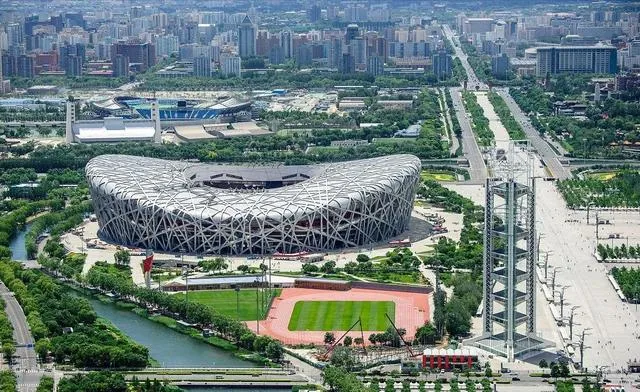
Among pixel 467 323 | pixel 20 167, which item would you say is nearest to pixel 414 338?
pixel 467 323

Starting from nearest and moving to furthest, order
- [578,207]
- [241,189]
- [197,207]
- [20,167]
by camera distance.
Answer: [197,207] → [241,189] → [578,207] → [20,167]

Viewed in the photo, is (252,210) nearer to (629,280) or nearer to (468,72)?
(629,280)

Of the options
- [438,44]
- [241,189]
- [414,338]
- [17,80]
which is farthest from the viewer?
[438,44]

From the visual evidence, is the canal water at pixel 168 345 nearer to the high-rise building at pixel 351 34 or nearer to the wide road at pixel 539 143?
the wide road at pixel 539 143

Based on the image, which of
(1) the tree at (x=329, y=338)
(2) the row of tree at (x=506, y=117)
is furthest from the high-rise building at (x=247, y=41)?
(1) the tree at (x=329, y=338)

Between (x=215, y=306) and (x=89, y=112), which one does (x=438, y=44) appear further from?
(x=215, y=306)

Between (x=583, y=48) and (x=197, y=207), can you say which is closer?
(x=197, y=207)

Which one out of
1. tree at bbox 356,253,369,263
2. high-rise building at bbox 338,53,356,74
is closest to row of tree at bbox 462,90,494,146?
high-rise building at bbox 338,53,356,74
